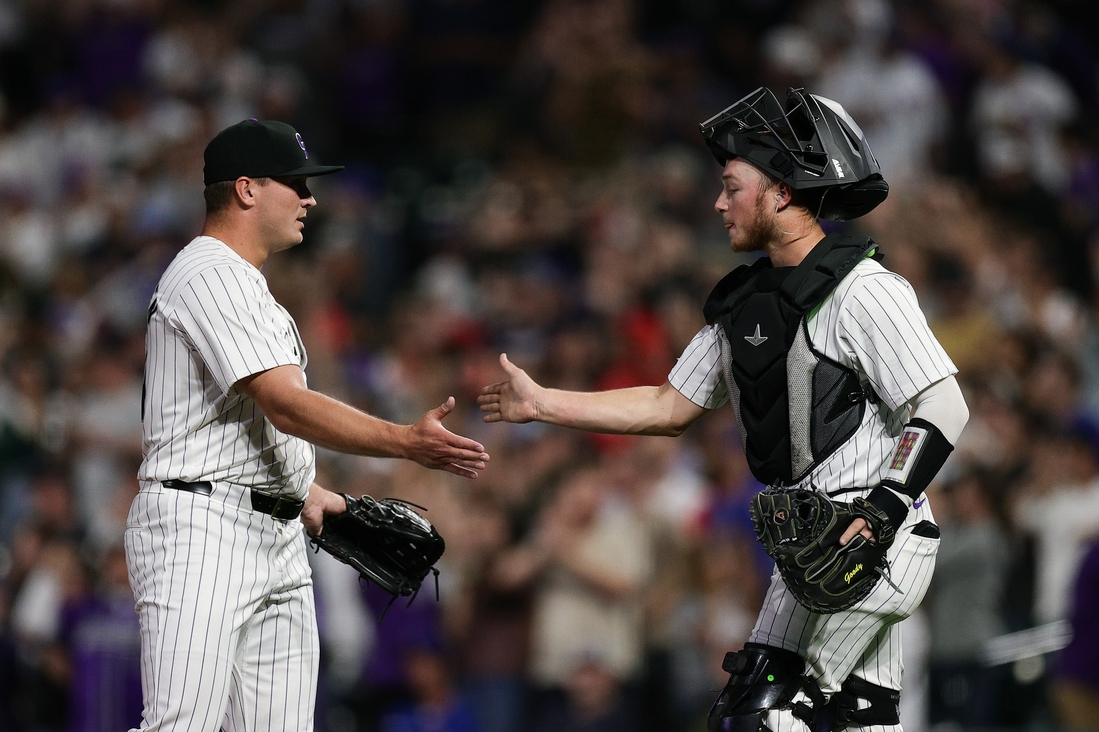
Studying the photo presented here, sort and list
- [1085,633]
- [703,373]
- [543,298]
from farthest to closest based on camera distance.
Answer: [543,298]
[1085,633]
[703,373]

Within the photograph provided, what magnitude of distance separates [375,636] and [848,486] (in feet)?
13.6

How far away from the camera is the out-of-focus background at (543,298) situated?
7293 mm

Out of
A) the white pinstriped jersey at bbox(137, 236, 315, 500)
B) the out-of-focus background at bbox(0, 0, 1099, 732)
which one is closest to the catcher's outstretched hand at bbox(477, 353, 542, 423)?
the white pinstriped jersey at bbox(137, 236, 315, 500)

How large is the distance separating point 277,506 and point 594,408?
1092mm

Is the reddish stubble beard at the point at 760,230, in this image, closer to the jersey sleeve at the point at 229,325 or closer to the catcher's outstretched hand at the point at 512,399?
the catcher's outstretched hand at the point at 512,399

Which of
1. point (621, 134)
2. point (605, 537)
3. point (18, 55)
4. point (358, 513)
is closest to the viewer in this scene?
point (358, 513)

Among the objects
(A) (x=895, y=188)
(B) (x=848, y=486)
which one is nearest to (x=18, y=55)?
(A) (x=895, y=188)

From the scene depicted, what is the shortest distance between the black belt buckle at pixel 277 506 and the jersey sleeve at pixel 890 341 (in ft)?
5.87

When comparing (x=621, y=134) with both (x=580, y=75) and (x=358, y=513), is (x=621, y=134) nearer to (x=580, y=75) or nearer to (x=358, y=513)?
(x=580, y=75)

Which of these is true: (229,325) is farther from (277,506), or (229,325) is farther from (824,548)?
(824,548)

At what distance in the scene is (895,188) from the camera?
9391 mm

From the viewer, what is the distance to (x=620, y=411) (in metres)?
4.54

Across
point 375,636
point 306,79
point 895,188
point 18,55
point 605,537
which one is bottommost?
point 375,636

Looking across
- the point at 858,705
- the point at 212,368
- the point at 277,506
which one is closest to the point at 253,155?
the point at 212,368
